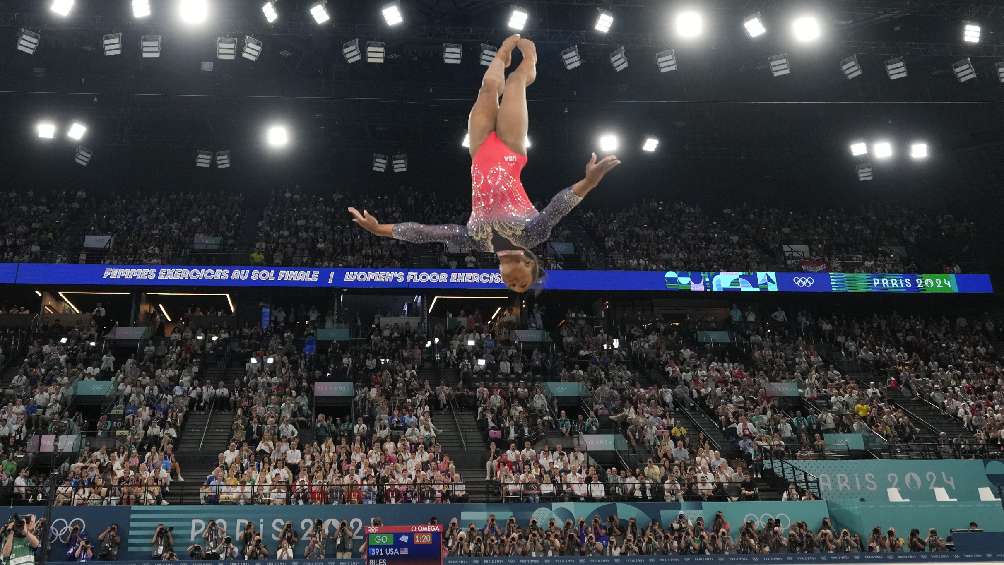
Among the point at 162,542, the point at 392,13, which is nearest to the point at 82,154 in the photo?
the point at 392,13

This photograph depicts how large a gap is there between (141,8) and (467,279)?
11.5m

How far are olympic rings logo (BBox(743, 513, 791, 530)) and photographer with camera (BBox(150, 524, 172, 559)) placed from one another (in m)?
10.6

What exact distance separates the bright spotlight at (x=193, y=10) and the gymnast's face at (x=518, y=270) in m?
12.6

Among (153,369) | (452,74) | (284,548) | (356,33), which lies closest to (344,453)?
(284,548)

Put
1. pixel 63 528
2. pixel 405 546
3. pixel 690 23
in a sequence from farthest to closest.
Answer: pixel 690 23, pixel 63 528, pixel 405 546

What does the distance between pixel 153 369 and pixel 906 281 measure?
22782 millimetres

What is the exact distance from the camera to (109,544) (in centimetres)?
1320

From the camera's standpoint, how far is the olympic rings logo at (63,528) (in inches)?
524

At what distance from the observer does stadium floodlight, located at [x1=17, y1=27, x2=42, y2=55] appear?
54.4ft

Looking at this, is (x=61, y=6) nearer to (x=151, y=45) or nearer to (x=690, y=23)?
(x=151, y=45)

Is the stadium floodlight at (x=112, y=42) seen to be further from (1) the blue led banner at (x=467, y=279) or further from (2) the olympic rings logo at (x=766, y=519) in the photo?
(2) the olympic rings logo at (x=766, y=519)

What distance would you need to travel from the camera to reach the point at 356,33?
1792 centimetres

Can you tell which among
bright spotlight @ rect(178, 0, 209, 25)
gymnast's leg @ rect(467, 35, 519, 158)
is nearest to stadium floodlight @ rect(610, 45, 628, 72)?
bright spotlight @ rect(178, 0, 209, 25)

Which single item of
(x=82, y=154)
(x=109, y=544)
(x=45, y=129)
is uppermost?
(x=82, y=154)
